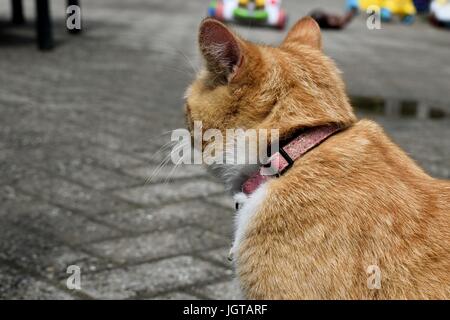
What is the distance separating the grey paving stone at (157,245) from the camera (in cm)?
347

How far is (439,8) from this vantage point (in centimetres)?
1609

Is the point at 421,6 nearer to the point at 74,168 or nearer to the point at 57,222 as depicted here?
the point at 74,168

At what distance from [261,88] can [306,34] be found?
21.3 inches

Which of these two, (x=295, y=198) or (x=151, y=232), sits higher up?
(x=295, y=198)

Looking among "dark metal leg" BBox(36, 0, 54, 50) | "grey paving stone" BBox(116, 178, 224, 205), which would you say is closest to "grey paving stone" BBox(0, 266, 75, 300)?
"grey paving stone" BBox(116, 178, 224, 205)

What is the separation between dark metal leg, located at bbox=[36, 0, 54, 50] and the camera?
816 centimetres

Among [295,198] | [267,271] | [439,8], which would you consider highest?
[295,198]

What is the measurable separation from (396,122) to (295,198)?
4.46 meters

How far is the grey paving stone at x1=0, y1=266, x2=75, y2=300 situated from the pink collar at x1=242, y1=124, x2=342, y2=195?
1265mm

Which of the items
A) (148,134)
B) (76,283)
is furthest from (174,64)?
(76,283)

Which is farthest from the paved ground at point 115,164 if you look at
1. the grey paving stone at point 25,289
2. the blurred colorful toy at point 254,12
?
the blurred colorful toy at point 254,12

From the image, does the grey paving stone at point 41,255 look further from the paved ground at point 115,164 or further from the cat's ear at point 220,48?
the cat's ear at point 220,48

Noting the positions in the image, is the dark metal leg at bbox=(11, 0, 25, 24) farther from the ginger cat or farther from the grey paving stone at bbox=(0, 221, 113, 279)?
the ginger cat

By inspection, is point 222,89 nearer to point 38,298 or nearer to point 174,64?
point 38,298
